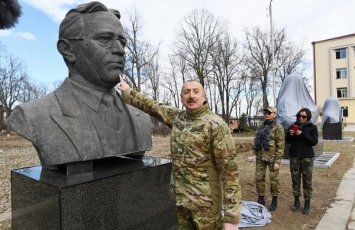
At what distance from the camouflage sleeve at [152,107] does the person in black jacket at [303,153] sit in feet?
11.5

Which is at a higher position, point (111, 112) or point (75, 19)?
point (75, 19)

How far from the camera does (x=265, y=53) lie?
38.8 m

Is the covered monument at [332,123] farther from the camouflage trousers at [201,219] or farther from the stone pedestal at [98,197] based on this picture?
the camouflage trousers at [201,219]

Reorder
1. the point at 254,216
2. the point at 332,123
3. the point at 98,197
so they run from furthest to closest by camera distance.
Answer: the point at 332,123 < the point at 254,216 < the point at 98,197

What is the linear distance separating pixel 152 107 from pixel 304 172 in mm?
3768

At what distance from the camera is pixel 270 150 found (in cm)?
598

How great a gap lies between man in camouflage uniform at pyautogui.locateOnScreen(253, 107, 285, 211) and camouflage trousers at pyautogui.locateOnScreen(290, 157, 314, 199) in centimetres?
32

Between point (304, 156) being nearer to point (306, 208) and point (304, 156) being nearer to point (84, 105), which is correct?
point (306, 208)

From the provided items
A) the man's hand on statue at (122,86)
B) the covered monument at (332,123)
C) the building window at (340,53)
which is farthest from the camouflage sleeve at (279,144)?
the building window at (340,53)

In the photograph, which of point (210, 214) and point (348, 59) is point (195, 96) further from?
point (348, 59)

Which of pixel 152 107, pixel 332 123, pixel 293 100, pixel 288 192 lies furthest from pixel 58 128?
pixel 332 123

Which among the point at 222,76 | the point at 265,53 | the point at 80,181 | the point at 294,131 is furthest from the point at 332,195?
the point at 265,53

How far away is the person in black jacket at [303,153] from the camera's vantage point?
230 inches

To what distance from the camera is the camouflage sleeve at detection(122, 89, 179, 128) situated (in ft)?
10.8
